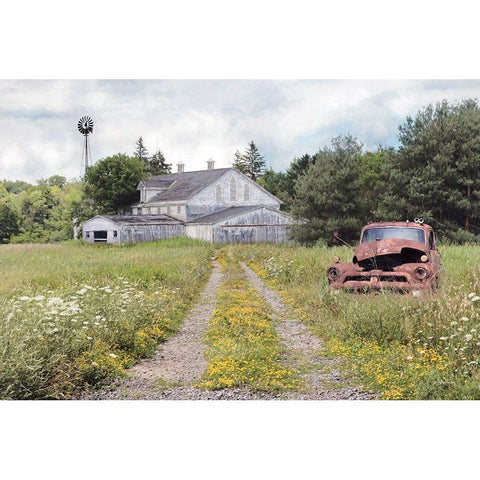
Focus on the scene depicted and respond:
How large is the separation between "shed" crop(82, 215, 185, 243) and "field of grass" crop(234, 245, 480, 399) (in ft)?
12.0

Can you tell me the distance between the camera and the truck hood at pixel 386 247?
8109mm

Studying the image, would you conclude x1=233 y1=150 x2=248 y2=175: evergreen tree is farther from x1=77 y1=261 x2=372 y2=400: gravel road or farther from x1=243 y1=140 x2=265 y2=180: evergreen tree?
x1=77 y1=261 x2=372 y2=400: gravel road

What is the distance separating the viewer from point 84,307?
730 cm

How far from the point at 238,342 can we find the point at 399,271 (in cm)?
269

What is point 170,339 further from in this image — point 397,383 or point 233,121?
point 233,121

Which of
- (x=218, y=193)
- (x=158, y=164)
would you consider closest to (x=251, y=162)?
(x=158, y=164)

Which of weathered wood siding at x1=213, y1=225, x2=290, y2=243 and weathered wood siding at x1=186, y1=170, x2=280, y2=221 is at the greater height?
weathered wood siding at x1=186, y1=170, x2=280, y2=221

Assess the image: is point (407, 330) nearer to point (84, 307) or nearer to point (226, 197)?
point (84, 307)

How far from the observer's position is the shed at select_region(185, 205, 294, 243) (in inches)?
435

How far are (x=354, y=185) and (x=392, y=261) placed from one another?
2.48 metres

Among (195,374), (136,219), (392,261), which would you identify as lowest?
(195,374)

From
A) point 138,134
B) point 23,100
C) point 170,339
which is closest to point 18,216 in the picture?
point 23,100

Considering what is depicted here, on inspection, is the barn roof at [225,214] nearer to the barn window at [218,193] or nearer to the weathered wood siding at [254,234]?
the weathered wood siding at [254,234]

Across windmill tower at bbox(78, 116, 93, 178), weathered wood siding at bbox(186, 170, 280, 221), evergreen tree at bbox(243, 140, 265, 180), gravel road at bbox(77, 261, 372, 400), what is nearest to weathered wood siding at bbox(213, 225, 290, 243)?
weathered wood siding at bbox(186, 170, 280, 221)
